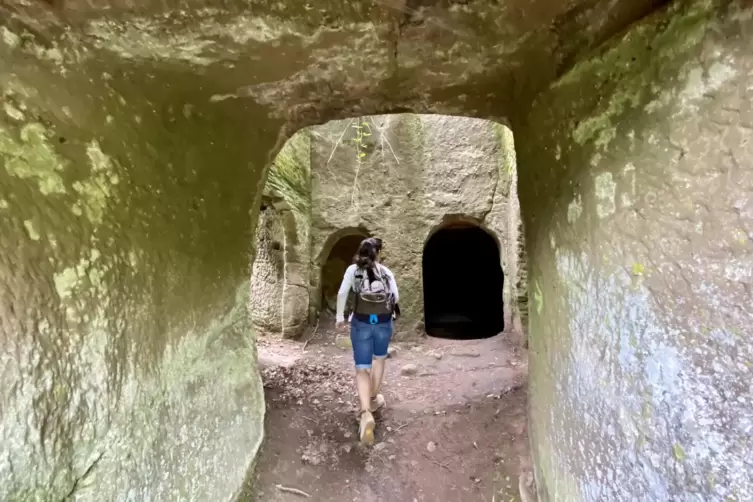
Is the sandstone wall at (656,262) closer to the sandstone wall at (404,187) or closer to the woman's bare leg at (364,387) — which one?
the woman's bare leg at (364,387)

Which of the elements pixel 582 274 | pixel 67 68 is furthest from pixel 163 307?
pixel 582 274

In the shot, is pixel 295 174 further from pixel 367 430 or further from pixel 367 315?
pixel 367 430

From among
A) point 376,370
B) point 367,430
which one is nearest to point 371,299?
point 376,370

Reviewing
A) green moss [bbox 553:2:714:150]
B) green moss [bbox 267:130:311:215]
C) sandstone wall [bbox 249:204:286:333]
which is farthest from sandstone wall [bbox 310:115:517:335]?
green moss [bbox 553:2:714:150]

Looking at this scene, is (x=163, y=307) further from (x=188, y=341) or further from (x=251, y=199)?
(x=251, y=199)

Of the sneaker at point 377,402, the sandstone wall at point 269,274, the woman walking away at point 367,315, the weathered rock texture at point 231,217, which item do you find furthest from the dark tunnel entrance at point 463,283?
the weathered rock texture at point 231,217

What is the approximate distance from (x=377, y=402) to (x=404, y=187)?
3093 millimetres

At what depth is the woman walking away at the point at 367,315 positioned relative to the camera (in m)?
3.16

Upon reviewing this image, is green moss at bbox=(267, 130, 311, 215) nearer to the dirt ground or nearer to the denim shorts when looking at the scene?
the dirt ground

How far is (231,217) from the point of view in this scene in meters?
2.37

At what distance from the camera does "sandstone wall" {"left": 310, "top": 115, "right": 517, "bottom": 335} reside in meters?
5.79

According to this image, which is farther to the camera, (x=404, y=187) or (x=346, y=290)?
(x=404, y=187)

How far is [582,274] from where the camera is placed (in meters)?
1.60

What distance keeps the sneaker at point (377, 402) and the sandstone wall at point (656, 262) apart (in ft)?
5.68
